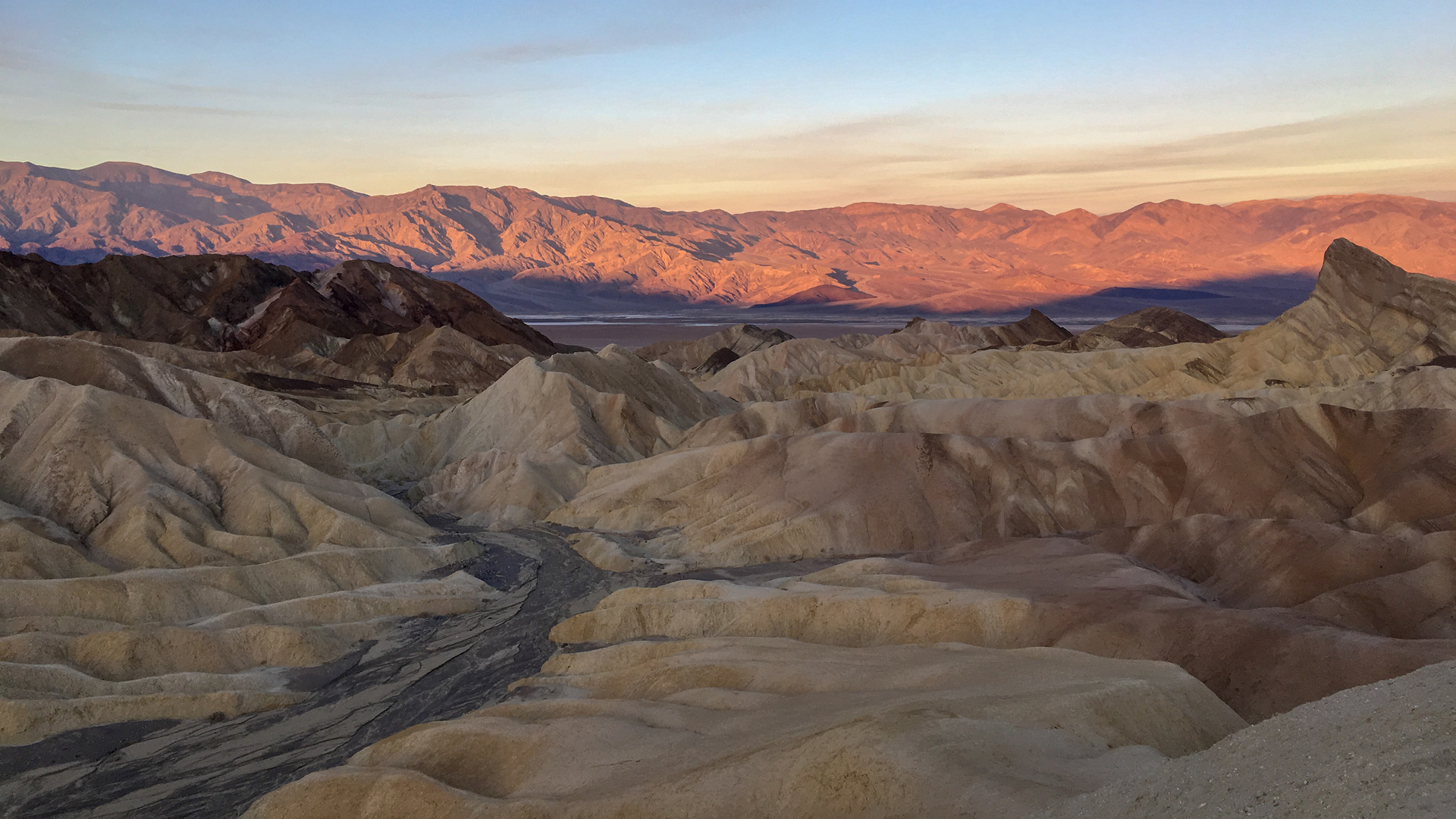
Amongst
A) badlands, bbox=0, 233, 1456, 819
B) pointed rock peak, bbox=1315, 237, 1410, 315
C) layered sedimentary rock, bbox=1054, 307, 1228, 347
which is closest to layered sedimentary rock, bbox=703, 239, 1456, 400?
pointed rock peak, bbox=1315, 237, 1410, 315

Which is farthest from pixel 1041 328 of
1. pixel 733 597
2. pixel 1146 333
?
pixel 733 597

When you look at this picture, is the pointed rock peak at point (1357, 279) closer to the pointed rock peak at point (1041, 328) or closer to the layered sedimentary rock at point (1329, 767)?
the pointed rock peak at point (1041, 328)

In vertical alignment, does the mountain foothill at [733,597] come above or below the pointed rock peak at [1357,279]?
below

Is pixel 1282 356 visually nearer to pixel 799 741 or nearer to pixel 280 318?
pixel 799 741

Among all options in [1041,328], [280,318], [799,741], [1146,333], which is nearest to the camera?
[799,741]

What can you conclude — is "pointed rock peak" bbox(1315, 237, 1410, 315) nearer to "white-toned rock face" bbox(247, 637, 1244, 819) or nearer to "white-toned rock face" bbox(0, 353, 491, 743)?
"white-toned rock face" bbox(247, 637, 1244, 819)

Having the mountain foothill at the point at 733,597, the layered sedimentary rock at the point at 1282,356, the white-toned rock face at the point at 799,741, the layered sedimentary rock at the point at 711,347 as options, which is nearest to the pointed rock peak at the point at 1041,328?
the layered sedimentary rock at the point at 711,347
